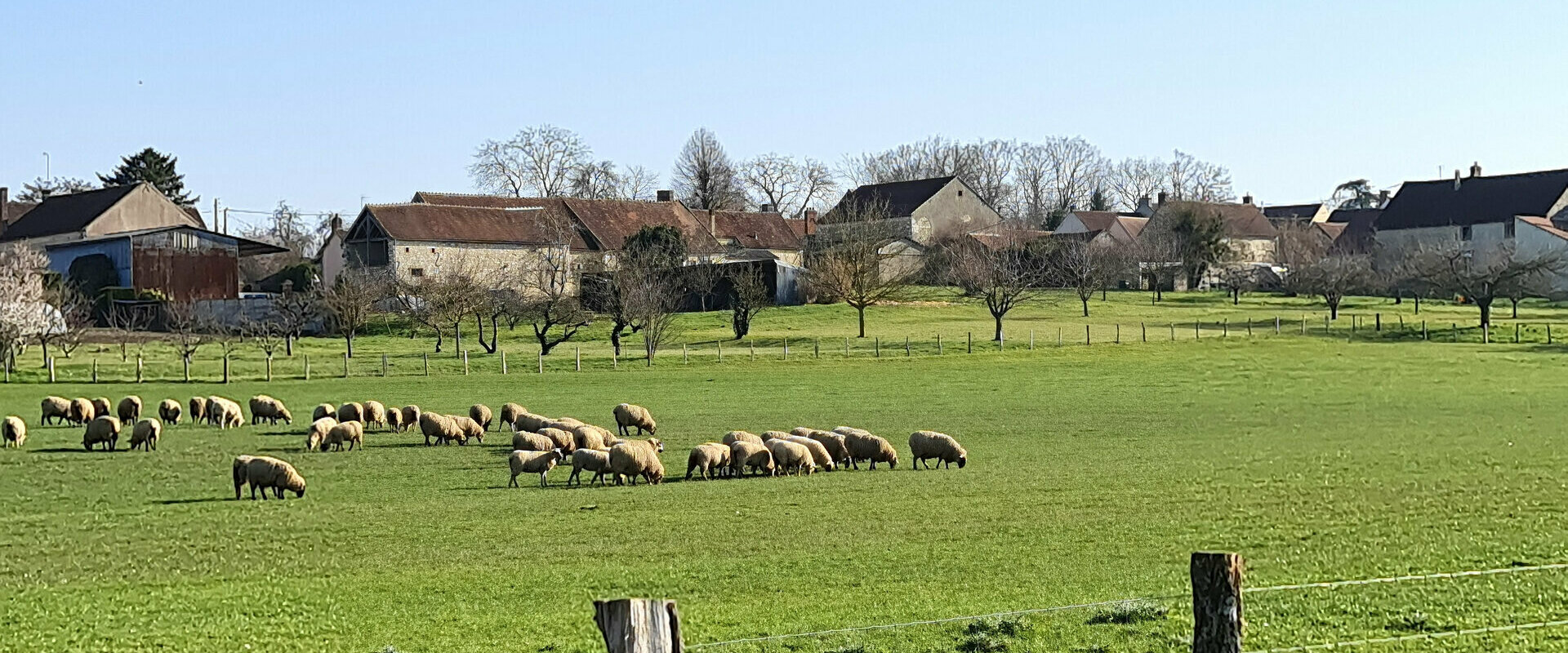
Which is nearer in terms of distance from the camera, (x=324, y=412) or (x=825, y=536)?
(x=825, y=536)

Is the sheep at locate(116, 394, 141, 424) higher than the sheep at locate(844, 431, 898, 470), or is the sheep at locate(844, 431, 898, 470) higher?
the sheep at locate(116, 394, 141, 424)

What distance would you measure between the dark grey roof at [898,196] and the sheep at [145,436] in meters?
85.6

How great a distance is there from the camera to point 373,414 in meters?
36.6

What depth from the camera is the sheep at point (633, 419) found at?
34125mm

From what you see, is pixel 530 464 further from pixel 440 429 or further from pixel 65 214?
pixel 65 214

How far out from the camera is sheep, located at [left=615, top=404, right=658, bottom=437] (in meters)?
34.1

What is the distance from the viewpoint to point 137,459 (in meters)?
29.0

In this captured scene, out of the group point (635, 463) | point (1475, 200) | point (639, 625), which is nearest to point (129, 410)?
point (635, 463)

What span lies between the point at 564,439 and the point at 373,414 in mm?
9444

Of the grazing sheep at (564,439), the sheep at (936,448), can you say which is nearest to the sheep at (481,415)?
the grazing sheep at (564,439)

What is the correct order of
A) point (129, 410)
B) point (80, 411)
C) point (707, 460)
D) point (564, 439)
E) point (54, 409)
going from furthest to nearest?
point (80, 411)
point (54, 409)
point (129, 410)
point (564, 439)
point (707, 460)

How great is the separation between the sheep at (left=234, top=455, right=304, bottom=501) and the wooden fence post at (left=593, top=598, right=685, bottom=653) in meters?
18.2

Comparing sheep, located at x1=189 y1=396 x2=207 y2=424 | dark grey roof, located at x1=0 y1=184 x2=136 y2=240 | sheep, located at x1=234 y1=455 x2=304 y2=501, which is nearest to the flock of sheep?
sheep, located at x1=234 y1=455 x2=304 y2=501

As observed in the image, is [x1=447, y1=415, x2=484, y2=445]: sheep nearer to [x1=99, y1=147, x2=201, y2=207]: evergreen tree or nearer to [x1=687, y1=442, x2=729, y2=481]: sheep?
[x1=687, y1=442, x2=729, y2=481]: sheep
